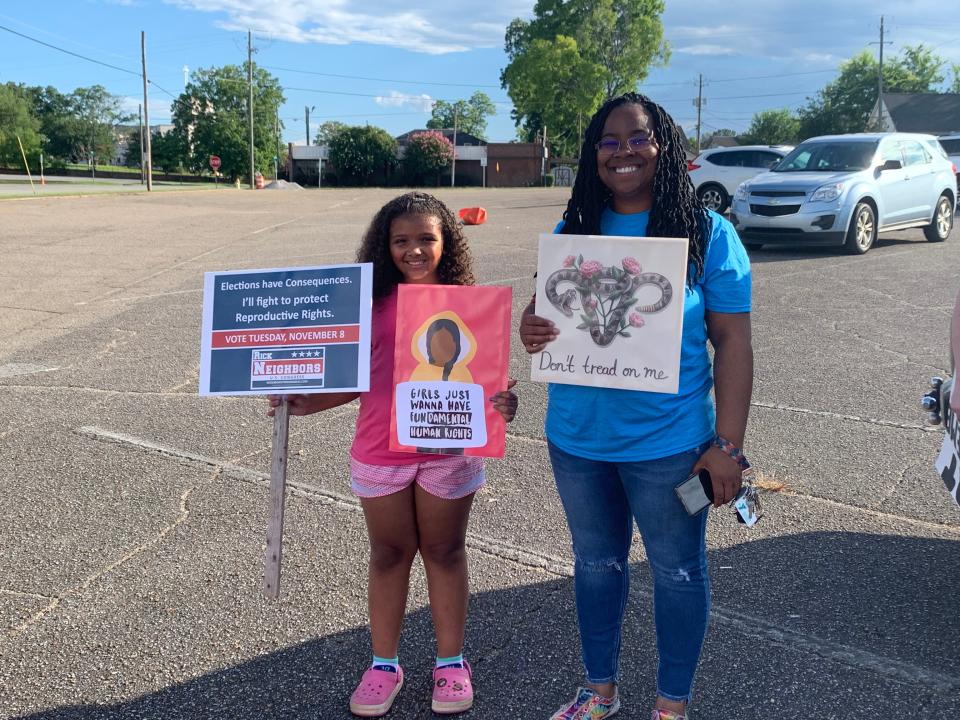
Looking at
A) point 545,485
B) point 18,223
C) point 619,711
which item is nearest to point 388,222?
point 619,711

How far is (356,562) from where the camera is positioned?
388cm

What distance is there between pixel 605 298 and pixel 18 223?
1988 centimetres

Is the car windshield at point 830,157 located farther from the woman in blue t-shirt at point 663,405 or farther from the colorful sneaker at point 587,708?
the colorful sneaker at point 587,708

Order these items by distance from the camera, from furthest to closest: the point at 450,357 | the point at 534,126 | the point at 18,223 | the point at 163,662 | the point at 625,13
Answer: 1. the point at 534,126
2. the point at 625,13
3. the point at 18,223
4. the point at 163,662
5. the point at 450,357

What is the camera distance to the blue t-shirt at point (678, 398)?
7.78 feet

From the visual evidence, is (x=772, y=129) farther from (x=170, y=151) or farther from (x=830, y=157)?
(x=830, y=157)

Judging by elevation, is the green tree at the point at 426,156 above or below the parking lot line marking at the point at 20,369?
above

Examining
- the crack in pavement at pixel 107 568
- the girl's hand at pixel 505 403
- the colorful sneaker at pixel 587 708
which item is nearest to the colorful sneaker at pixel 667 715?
the colorful sneaker at pixel 587 708

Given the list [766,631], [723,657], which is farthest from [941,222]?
[723,657]

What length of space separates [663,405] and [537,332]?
0.39 meters

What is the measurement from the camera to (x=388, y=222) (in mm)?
2799

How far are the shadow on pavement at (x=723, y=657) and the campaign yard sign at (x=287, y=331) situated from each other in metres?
1.01

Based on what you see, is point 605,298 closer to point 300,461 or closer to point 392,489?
point 392,489

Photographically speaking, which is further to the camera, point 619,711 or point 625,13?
point 625,13
